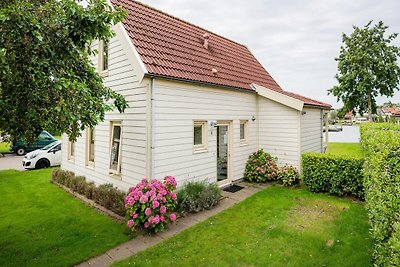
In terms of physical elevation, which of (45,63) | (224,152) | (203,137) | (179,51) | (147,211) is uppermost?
(179,51)

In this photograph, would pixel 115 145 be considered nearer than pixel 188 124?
No

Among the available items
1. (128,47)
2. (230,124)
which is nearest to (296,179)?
(230,124)

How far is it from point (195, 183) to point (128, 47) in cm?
488

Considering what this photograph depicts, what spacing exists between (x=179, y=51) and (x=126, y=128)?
3.61 meters

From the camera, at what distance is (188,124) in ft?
26.0

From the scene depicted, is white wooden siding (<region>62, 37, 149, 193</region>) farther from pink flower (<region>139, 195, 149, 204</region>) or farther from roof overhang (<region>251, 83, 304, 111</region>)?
roof overhang (<region>251, 83, 304, 111</region>)

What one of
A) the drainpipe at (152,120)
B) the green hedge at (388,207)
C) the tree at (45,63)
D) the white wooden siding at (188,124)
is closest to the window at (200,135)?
the white wooden siding at (188,124)

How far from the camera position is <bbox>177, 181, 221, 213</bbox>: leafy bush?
7.13 meters

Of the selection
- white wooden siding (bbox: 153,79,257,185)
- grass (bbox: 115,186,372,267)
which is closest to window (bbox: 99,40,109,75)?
white wooden siding (bbox: 153,79,257,185)

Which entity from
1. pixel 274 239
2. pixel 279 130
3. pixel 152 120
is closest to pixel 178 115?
pixel 152 120

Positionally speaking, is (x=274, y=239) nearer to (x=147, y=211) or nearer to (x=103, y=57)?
(x=147, y=211)

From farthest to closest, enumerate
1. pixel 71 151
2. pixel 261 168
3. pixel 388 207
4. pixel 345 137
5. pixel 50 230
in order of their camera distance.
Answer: pixel 345 137 → pixel 71 151 → pixel 261 168 → pixel 50 230 → pixel 388 207

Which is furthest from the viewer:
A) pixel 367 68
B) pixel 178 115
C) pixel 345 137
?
pixel 345 137

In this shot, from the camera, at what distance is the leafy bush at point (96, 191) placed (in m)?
7.30
